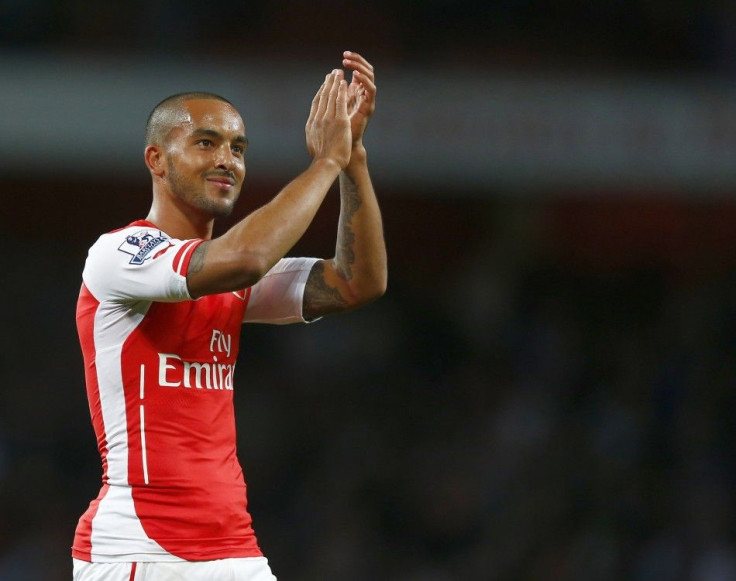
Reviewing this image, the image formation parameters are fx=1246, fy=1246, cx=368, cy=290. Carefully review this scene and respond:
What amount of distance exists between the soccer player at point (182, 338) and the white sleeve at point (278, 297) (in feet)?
0.56

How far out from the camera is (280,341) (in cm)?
1019

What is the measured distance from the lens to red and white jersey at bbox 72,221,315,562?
325 cm

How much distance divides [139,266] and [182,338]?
27 centimetres

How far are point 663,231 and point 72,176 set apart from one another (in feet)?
17.4

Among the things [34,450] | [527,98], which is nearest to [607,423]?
[527,98]

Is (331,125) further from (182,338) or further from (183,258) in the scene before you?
(182,338)

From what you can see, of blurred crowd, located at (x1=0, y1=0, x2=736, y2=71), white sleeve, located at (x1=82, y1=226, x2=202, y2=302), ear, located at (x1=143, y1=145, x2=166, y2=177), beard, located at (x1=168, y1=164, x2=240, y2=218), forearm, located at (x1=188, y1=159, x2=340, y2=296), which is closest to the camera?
forearm, located at (x1=188, y1=159, x2=340, y2=296)

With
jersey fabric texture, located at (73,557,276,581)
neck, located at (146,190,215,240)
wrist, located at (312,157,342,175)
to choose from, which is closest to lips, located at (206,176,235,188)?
neck, located at (146,190,215,240)

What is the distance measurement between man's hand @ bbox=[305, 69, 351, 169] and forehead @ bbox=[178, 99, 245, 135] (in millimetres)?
255

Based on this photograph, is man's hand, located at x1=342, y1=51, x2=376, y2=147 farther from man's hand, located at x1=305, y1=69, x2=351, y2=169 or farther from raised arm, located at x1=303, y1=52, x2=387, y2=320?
man's hand, located at x1=305, y1=69, x2=351, y2=169

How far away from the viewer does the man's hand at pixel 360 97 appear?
361 cm

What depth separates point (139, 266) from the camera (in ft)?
10.5

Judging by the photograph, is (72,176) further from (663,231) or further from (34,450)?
(663,231)

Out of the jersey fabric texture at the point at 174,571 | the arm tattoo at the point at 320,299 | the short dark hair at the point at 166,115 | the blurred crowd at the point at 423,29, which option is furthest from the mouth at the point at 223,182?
the blurred crowd at the point at 423,29
